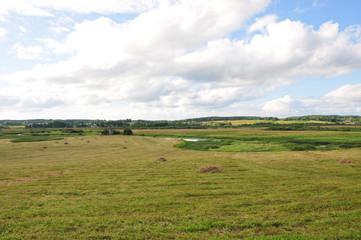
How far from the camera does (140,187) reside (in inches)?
832

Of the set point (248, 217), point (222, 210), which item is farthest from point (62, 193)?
point (248, 217)

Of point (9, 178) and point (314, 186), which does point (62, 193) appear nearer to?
point (9, 178)

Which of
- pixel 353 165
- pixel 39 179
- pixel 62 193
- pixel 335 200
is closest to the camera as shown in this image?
pixel 335 200

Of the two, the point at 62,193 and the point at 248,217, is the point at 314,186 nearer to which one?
the point at 248,217

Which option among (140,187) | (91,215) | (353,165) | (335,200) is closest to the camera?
(91,215)

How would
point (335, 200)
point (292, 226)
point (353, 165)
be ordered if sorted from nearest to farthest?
point (292, 226) < point (335, 200) < point (353, 165)

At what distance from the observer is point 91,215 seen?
46.9 feet

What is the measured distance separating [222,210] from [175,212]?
2.84 metres

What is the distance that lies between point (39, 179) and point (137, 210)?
15873 mm

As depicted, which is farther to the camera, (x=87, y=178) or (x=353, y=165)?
(x=353, y=165)

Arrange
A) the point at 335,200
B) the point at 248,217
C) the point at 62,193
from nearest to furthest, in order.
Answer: the point at 248,217 < the point at 335,200 < the point at 62,193

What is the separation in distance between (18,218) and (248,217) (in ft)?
42.7

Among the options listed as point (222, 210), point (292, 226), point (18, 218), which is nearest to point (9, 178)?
point (18, 218)

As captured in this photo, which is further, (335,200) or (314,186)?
(314,186)
